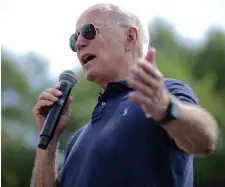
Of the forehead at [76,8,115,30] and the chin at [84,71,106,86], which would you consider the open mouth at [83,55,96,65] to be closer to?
the chin at [84,71,106,86]

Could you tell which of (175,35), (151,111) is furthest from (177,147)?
(175,35)

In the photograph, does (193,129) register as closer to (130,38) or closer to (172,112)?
(172,112)

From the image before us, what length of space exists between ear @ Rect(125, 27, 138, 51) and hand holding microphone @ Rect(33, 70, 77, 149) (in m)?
0.27

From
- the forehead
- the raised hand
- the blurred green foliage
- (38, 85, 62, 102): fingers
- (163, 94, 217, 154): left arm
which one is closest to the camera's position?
the raised hand

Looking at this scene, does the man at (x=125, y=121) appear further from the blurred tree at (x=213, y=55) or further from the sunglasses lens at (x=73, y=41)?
the blurred tree at (x=213, y=55)

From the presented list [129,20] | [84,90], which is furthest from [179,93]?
[84,90]

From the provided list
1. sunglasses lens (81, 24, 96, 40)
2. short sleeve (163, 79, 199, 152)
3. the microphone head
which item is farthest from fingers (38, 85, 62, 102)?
short sleeve (163, 79, 199, 152)

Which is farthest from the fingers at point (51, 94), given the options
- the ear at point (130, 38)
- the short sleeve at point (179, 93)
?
the short sleeve at point (179, 93)

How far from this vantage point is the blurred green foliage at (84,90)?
1989 centimetres

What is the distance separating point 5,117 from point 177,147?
20545 millimetres

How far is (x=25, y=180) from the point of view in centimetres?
1997

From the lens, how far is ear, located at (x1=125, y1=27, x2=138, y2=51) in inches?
92.7

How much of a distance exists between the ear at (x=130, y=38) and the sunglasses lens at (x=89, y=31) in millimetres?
152

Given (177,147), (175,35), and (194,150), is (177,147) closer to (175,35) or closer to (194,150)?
(194,150)
